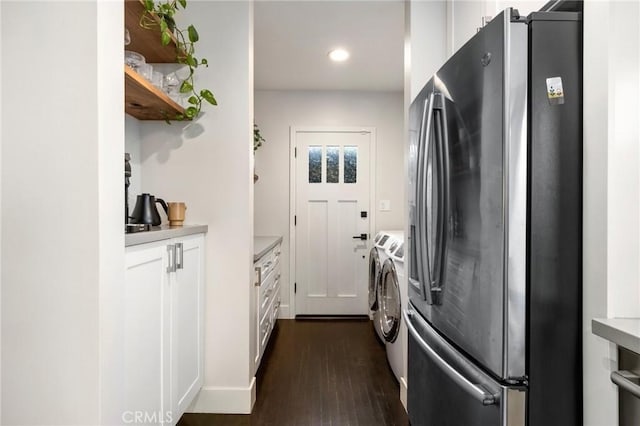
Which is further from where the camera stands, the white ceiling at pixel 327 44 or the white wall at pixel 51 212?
the white ceiling at pixel 327 44

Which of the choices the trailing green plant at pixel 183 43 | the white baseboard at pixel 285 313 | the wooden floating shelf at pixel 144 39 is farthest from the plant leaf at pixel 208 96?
the white baseboard at pixel 285 313

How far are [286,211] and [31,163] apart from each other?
11.5ft

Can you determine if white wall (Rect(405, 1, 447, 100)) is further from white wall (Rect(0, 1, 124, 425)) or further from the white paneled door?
the white paneled door

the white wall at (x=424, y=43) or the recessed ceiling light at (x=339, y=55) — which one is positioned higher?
the recessed ceiling light at (x=339, y=55)

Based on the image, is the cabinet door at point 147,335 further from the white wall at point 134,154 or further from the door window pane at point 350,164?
the door window pane at point 350,164

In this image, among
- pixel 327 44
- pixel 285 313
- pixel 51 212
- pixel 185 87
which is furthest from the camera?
pixel 285 313

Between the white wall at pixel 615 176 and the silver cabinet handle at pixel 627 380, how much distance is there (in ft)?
0.12

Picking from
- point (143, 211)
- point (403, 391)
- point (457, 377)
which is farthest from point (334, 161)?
point (457, 377)

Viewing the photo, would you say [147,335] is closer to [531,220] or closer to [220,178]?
[220,178]

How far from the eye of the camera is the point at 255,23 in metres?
2.89

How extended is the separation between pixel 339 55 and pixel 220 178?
1.82m

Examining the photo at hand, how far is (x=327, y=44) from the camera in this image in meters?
3.24

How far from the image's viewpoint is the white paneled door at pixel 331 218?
→ 14.7ft

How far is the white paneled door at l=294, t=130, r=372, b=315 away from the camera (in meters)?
4.49
